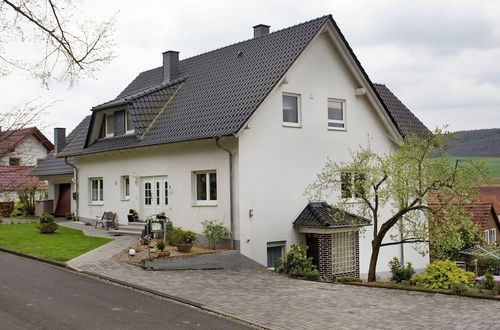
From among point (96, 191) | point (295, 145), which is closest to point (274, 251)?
point (295, 145)

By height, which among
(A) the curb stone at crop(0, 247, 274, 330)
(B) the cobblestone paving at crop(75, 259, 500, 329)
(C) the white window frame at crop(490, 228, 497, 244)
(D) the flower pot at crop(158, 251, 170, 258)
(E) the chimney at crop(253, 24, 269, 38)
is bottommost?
(C) the white window frame at crop(490, 228, 497, 244)

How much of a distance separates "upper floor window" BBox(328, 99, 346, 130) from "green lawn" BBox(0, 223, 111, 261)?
31.7 feet

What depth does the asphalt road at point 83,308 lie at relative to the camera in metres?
9.76

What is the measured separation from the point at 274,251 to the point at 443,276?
21.6ft

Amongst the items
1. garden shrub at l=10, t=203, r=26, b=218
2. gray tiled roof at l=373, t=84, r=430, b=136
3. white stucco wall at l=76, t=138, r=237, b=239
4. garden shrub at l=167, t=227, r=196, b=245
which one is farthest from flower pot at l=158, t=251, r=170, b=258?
garden shrub at l=10, t=203, r=26, b=218

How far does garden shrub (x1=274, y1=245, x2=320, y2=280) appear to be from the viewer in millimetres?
16156

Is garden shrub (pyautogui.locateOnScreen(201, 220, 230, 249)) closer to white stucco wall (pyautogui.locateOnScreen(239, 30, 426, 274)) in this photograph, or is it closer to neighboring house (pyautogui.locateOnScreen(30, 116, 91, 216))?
white stucco wall (pyautogui.locateOnScreen(239, 30, 426, 274))

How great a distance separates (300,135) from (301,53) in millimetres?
2909

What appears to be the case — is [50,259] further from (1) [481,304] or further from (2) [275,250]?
(1) [481,304]

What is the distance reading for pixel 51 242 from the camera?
20.7m

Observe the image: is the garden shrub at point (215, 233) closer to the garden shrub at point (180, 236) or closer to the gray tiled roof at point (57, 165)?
the garden shrub at point (180, 236)

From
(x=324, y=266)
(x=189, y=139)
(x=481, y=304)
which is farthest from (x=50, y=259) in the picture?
(x=481, y=304)

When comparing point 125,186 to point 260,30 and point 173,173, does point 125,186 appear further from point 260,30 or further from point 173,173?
point 260,30

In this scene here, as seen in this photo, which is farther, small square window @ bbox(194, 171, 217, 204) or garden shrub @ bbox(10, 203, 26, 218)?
garden shrub @ bbox(10, 203, 26, 218)
